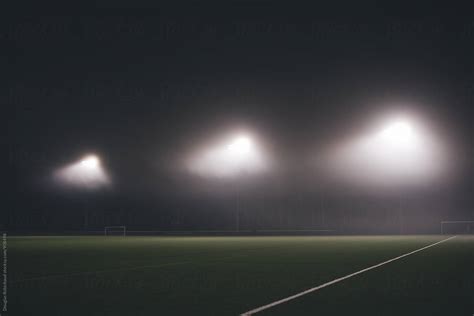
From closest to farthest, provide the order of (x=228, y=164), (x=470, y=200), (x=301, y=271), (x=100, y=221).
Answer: (x=301, y=271)
(x=228, y=164)
(x=470, y=200)
(x=100, y=221)

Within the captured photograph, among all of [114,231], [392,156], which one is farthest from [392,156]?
[114,231]

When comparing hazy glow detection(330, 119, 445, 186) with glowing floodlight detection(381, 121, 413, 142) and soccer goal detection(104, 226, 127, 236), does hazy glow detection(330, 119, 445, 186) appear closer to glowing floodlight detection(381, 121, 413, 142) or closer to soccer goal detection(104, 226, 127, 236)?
glowing floodlight detection(381, 121, 413, 142)

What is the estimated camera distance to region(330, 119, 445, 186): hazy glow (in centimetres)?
3256

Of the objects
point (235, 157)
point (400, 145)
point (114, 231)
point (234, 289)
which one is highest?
point (400, 145)

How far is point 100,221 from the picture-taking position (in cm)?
5809

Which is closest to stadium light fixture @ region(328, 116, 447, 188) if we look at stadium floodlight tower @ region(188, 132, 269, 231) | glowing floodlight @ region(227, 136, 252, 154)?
stadium floodlight tower @ region(188, 132, 269, 231)

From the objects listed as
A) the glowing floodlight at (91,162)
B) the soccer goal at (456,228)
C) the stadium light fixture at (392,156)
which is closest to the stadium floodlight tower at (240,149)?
the stadium light fixture at (392,156)

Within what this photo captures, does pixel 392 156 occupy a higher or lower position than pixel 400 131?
lower

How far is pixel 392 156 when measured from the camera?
34.7 metres

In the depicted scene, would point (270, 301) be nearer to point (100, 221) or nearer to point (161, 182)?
point (161, 182)

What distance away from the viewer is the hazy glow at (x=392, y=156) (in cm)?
3256

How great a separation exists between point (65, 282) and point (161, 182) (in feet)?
145

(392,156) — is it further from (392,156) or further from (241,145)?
(241,145)

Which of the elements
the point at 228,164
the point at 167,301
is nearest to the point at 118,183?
the point at 228,164
